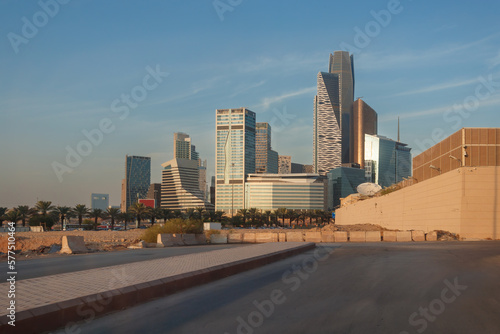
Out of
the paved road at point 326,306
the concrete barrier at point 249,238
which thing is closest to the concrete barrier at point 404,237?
the concrete barrier at point 249,238

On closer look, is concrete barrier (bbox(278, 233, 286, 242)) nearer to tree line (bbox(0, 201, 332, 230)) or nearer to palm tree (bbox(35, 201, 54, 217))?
tree line (bbox(0, 201, 332, 230))

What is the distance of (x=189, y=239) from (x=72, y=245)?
40.0 ft

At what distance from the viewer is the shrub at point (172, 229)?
112 ft

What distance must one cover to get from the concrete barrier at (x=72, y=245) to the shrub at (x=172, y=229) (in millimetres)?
8928

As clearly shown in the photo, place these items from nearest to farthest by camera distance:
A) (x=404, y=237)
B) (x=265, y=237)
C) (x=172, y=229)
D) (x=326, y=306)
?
(x=326, y=306)
(x=172, y=229)
(x=404, y=237)
(x=265, y=237)

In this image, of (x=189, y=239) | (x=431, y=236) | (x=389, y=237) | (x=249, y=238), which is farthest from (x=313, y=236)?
(x=189, y=239)

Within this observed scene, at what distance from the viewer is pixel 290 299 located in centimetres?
878

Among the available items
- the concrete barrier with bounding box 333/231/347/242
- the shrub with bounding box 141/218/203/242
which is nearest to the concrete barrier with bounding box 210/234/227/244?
the shrub with bounding box 141/218/203/242

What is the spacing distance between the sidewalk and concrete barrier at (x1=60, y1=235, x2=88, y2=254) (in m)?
13.1

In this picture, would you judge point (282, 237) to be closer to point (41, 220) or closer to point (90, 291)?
point (90, 291)

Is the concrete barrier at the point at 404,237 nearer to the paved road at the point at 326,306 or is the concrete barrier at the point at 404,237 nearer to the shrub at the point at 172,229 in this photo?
the shrub at the point at 172,229

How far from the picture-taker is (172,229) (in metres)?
36.1

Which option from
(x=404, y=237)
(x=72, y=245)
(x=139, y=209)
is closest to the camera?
(x=72, y=245)

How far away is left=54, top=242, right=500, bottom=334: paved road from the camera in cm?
655
